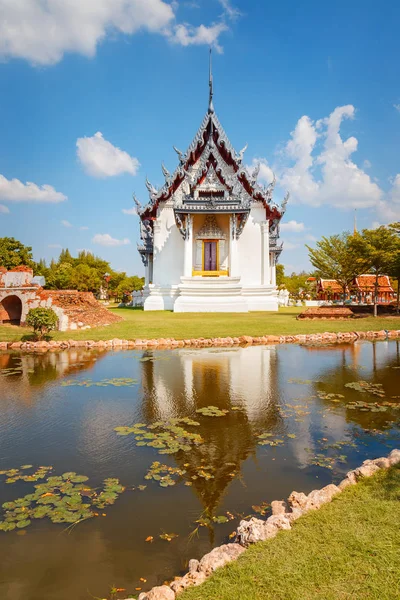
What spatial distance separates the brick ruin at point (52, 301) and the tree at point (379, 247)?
53.2 feet

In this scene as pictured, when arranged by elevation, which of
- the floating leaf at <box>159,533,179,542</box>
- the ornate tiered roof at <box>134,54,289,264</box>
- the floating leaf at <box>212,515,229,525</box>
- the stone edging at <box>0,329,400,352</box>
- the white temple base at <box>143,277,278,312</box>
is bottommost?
the floating leaf at <box>159,533,179,542</box>

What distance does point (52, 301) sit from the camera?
17.9 metres

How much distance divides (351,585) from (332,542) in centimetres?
46

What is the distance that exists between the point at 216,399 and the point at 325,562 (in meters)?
4.99

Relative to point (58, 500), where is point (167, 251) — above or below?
above

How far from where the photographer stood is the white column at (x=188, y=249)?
97.3ft

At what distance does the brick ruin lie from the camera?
17.9m

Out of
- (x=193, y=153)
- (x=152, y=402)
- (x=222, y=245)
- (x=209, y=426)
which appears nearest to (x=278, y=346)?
(x=152, y=402)

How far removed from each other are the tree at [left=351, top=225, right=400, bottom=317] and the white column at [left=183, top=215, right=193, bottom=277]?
11.4 metres

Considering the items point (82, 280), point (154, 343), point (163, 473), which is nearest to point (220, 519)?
point (163, 473)

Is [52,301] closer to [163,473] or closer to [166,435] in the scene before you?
[166,435]

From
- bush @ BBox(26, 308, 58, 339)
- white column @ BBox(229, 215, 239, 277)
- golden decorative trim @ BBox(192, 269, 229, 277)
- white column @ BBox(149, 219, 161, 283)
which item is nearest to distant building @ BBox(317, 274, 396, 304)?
white column @ BBox(229, 215, 239, 277)

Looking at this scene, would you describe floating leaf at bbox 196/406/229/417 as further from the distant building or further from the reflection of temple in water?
the distant building

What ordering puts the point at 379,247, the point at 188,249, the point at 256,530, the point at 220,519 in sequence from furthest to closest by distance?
1. the point at 188,249
2. the point at 379,247
3. the point at 220,519
4. the point at 256,530
